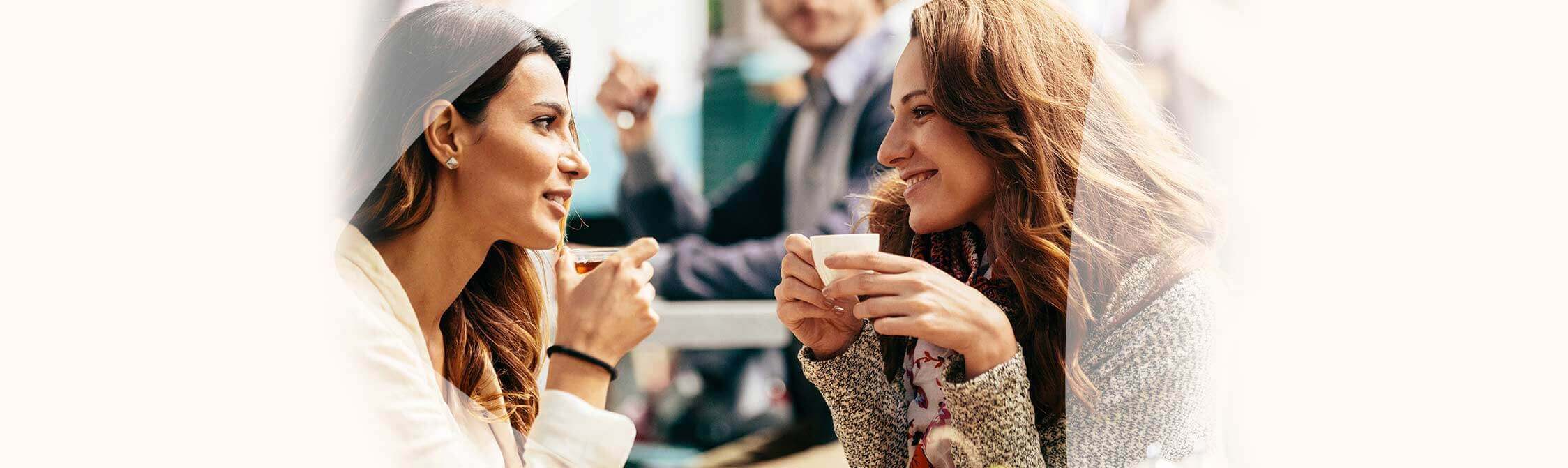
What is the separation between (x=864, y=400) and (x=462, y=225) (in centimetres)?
53

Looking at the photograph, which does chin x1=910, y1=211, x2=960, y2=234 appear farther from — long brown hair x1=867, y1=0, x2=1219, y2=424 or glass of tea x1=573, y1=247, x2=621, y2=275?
glass of tea x1=573, y1=247, x2=621, y2=275

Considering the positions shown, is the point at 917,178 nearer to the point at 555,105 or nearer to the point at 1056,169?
the point at 1056,169

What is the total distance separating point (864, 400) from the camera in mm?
1219

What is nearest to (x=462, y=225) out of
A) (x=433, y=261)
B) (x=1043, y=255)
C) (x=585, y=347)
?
(x=433, y=261)

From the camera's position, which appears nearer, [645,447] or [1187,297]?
[1187,297]

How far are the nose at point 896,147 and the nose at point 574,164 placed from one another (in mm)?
331

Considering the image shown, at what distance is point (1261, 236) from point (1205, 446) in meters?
0.29

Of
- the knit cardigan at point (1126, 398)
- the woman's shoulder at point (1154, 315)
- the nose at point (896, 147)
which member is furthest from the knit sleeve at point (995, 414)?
the nose at point (896, 147)

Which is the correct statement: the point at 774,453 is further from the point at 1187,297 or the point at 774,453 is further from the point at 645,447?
the point at 1187,297

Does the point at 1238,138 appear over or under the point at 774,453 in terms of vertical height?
over

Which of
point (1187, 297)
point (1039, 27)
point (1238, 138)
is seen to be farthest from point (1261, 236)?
point (1039, 27)

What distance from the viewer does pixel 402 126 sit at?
92 cm

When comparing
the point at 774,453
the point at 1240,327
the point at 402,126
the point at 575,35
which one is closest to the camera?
the point at 402,126

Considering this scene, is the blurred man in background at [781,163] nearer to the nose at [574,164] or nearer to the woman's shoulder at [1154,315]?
the nose at [574,164]
